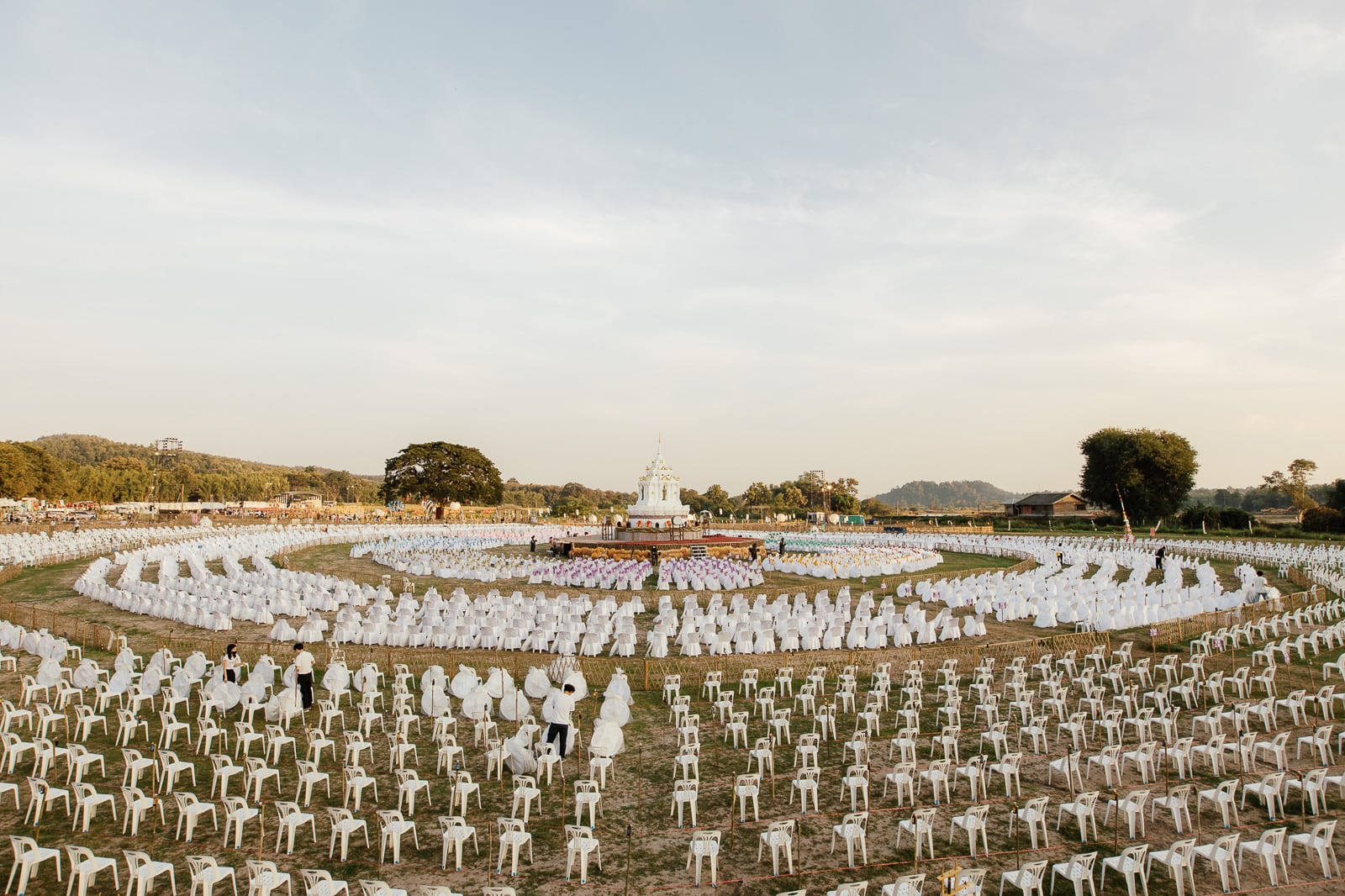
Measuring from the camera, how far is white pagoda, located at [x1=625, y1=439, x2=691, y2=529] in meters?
55.1

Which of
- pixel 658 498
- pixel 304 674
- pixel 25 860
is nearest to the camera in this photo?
pixel 25 860

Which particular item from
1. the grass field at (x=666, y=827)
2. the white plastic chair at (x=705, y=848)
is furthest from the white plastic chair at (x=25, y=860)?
the white plastic chair at (x=705, y=848)

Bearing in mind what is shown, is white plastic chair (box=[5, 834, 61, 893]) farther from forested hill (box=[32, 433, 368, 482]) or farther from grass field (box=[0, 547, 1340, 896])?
forested hill (box=[32, 433, 368, 482])

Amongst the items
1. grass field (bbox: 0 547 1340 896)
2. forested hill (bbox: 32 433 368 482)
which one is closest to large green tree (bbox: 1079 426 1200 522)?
grass field (bbox: 0 547 1340 896)

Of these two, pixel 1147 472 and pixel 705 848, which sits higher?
pixel 1147 472

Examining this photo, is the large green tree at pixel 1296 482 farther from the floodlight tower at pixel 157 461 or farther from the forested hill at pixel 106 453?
the forested hill at pixel 106 453

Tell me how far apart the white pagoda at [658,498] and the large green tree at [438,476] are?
36.0 m

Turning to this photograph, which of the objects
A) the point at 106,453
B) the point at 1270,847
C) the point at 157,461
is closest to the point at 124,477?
the point at 157,461

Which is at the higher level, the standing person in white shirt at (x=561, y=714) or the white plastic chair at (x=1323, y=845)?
the standing person in white shirt at (x=561, y=714)

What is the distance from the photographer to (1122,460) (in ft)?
223

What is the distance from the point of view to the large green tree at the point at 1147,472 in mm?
67062

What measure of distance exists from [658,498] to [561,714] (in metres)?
45.6

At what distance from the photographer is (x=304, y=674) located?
13.8 metres

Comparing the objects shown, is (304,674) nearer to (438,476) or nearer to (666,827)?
(666,827)
